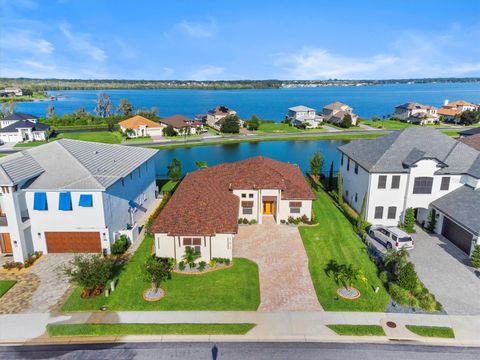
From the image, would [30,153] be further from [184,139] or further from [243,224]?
[184,139]

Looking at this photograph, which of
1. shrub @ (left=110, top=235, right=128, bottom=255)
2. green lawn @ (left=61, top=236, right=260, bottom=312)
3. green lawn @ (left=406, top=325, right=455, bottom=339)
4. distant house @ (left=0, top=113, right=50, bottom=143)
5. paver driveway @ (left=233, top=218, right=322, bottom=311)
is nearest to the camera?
green lawn @ (left=406, top=325, right=455, bottom=339)

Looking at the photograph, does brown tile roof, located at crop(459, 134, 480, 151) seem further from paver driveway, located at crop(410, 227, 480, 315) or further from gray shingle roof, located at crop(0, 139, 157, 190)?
gray shingle roof, located at crop(0, 139, 157, 190)

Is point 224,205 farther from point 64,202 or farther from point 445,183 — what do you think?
point 445,183

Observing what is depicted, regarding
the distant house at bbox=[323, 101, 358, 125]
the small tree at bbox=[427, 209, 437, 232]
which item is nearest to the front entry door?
the small tree at bbox=[427, 209, 437, 232]

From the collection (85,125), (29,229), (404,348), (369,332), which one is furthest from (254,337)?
(85,125)

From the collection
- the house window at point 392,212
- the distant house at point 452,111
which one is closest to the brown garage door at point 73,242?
the house window at point 392,212

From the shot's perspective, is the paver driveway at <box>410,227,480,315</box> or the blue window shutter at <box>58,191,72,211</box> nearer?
the paver driveway at <box>410,227,480,315</box>

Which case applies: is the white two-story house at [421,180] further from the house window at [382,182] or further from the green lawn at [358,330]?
the green lawn at [358,330]

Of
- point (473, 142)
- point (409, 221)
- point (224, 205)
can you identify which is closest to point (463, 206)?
point (409, 221)
